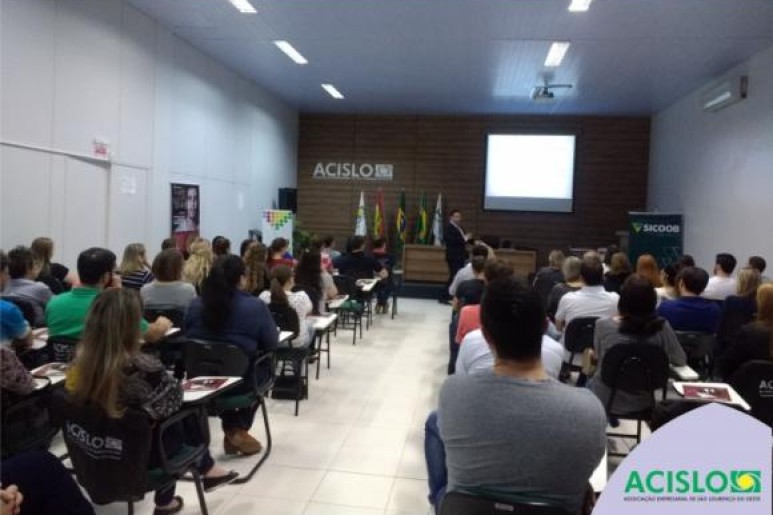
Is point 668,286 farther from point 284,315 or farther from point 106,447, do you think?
point 106,447

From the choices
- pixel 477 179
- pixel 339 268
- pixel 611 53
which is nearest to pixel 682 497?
pixel 339 268

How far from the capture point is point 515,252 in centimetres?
1148

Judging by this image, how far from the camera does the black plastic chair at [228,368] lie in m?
3.47

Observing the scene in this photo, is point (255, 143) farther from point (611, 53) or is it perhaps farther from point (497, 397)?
point (497, 397)

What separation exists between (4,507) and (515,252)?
410 inches

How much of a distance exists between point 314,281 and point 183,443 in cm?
299

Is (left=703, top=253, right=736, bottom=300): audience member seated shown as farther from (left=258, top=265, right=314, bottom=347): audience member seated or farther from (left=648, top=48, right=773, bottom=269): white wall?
(left=258, top=265, right=314, bottom=347): audience member seated

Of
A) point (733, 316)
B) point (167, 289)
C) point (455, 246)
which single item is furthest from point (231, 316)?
point (455, 246)

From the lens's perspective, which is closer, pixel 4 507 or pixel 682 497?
pixel 682 497

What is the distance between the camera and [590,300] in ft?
15.1

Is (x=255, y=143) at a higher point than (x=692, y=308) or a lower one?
higher

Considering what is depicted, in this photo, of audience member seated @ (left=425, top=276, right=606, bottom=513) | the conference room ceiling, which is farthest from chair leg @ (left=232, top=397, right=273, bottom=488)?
the conference room ceiling

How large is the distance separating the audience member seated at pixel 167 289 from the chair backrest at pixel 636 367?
2.95 m

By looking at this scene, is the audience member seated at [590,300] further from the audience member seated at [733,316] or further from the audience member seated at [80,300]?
the audience member seated at [80,300]
